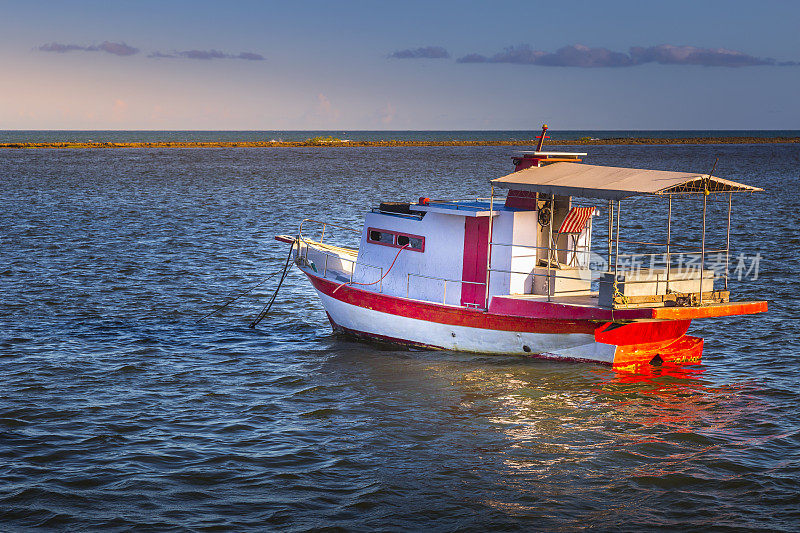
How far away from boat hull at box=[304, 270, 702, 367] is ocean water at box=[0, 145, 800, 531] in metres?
0.34

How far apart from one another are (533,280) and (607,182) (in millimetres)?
3131

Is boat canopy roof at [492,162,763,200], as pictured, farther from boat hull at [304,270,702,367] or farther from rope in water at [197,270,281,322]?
rope in water at [197,270,281,322]

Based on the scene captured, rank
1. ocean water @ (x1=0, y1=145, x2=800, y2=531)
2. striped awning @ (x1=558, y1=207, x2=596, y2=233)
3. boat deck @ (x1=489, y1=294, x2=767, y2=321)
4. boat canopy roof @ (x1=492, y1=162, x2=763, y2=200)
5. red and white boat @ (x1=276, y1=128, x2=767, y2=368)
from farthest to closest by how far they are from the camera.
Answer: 1. striped awning @ (x1=558, y1=207, x2=596, y2=233)
2. red and white boat @ (x1=276, y1=128, x2=767, y2=368)
3. boat deck @ (x1=489, y1=294, x2=767, y2=321)
4. boat canopy roof @ (x1=492, y1=162, x2=763, y2=200)
5. ocean water @ (x1=0, y1=145, x2=800, y2=531)

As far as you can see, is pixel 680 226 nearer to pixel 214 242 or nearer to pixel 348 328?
pixel 214 242

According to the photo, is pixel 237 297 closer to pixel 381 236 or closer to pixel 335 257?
pixel 335 257

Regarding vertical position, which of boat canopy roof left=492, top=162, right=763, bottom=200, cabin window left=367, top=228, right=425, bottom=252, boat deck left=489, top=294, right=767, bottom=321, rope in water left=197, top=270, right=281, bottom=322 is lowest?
rope in water left=197, top=270, right=281, bottom=322

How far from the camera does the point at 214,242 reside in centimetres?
4012

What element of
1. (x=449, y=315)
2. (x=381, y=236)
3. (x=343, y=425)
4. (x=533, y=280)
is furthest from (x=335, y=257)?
(x=343, y=425)

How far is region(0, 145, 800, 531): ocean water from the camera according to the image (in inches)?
491

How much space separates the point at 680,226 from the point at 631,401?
3331cm

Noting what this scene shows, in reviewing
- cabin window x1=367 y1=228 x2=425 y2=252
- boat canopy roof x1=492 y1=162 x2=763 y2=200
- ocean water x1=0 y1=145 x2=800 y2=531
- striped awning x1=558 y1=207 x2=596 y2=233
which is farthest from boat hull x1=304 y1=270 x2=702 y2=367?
boat canopy roof x1=492 y1=162 x2=763 y2=200

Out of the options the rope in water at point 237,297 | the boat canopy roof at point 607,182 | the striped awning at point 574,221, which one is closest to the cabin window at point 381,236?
the boat canopy roof at point 607,182

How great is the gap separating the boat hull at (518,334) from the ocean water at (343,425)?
34 cm

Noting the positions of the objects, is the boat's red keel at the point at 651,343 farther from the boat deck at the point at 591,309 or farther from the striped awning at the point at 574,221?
the striped awning at the point at 574,221
